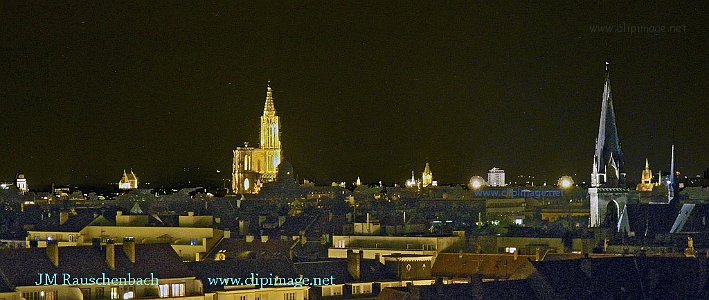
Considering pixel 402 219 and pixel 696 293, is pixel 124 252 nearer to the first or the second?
pixel 696 293

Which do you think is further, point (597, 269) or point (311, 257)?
point (311, 257)

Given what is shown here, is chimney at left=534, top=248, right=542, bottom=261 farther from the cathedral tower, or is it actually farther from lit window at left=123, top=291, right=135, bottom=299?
the cathedral tower

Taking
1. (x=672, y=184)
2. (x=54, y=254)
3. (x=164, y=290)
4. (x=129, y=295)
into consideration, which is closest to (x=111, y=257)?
(x=54, y=254)

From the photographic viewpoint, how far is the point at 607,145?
150875 mm

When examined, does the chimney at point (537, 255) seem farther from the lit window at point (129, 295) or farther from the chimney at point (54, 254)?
the chimney at point (54, 254)

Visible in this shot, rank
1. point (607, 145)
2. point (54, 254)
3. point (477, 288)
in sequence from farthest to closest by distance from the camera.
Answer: point (607, 145) → point (54, 254) → point (477, 288)

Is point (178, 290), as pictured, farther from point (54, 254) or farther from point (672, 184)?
point (672, 184)

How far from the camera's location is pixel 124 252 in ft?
228

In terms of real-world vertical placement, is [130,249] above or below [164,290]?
above

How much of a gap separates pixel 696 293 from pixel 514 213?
4388 inches

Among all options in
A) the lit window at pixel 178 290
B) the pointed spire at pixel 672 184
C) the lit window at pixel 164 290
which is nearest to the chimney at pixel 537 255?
the lit window at pixel 178 290

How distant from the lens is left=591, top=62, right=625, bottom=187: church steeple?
494 ft

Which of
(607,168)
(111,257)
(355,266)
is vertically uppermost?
(607,168)

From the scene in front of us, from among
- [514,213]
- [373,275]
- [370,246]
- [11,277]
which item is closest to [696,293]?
[373,275]
